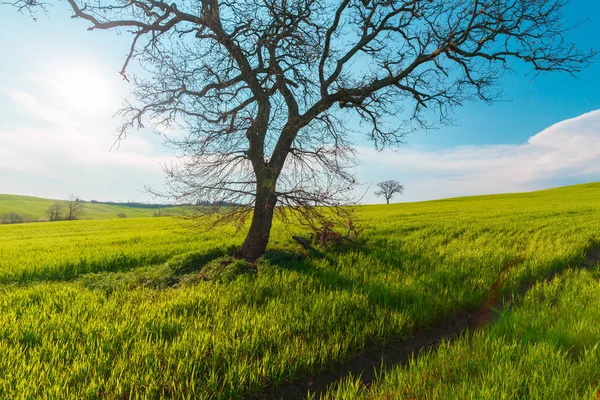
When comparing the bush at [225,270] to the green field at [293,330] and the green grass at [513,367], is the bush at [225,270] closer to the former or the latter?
the green field at [293,330]

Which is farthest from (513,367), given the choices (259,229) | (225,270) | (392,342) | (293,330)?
(259,229)

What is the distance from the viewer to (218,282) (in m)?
5.51

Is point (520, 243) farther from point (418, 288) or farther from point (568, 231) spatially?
point (418, 288)

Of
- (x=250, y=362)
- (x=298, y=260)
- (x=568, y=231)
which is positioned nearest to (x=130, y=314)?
(x=250, y=362)

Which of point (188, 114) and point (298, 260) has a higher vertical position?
point (188, 114)

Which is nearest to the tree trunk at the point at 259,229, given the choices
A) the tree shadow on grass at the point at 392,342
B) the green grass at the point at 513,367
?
the tree shadow on grass at the point at 392,342

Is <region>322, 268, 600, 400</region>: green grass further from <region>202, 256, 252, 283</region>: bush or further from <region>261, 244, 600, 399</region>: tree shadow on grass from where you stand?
<region>202, 256, 252, 283</region>: bush

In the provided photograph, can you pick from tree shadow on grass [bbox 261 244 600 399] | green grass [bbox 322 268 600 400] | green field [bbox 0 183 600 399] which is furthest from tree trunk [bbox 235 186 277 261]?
green grass [bbox 322 268 600 400]

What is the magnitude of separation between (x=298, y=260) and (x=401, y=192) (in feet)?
277

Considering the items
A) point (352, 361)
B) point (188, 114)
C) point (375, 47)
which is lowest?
point (352, 361)

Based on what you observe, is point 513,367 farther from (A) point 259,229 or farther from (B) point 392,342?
(A) point 259,229

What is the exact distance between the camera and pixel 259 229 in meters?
7.16

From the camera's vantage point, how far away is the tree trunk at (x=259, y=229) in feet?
22.0

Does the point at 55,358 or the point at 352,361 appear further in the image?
the point at 352,361
